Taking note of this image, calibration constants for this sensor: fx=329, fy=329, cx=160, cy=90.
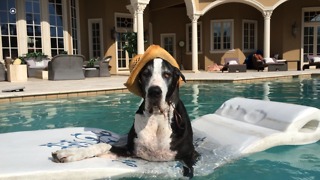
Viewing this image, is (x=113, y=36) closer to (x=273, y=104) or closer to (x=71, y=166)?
(x=273, y=104)

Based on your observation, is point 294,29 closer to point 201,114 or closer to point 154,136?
point 201,114

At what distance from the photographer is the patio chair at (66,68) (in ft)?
39.0

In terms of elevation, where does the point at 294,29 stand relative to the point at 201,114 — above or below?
above

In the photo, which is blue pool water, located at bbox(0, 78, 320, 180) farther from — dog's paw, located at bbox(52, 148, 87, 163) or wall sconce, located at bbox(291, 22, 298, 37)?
wall sconce, located at bbox(291, 22, 298, 37)

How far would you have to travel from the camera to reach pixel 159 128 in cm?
267

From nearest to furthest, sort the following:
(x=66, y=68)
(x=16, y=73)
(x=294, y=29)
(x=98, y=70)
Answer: (x=16, y=73) → (x=66, y=68) → (x=98, y=70) → (x=294, y=29)

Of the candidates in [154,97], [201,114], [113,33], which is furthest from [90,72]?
[154,97]

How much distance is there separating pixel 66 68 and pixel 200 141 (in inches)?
379

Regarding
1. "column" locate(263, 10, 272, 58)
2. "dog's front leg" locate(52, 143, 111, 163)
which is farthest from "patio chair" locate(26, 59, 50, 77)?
"dog's front leg" locate(52, 143, 111, 163)

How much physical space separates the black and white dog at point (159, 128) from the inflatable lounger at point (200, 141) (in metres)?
0.07

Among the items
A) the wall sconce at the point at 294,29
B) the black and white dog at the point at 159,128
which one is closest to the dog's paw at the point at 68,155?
the black and white dog at the point at 159,128

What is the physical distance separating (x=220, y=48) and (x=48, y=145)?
16443 millimetres

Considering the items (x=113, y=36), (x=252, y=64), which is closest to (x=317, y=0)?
(x=252, y=64)

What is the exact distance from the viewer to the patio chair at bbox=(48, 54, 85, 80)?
1188 cm
